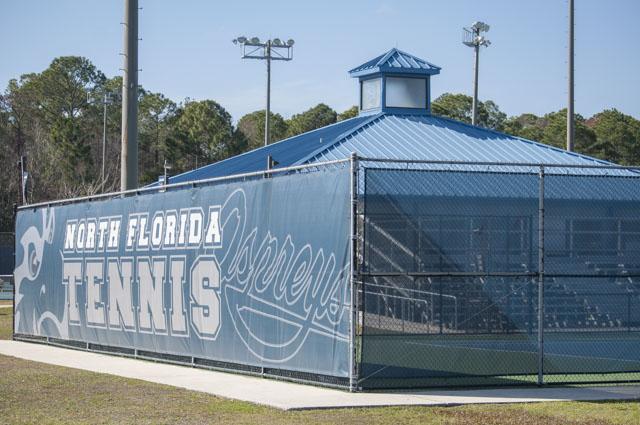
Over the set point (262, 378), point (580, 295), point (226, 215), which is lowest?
point (262, 378)

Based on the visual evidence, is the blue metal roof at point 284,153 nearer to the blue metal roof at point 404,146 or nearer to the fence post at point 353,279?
the blue metal roof at point 404,146

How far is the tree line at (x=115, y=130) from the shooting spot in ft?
241

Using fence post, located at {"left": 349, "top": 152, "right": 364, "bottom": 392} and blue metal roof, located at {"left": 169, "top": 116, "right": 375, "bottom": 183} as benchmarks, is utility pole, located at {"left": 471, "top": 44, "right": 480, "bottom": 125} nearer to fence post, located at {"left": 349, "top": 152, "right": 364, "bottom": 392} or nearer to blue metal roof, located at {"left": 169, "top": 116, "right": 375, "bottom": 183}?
blue metal roof, located at {"left": 169, "top": 116, "right": 375, "bottom": 183}

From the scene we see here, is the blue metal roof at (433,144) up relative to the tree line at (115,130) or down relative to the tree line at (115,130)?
down

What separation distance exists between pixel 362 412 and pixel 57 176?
64973mm

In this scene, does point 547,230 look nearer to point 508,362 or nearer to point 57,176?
point 508,362

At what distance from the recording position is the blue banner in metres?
14.5

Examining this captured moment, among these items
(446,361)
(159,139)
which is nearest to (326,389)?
(446,361)

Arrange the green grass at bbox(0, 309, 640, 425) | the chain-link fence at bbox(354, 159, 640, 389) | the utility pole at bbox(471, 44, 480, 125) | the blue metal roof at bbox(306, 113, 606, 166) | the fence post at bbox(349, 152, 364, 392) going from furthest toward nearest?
the utility pole at bbox(471, 44, 480, 125), the blue metal roof at bbox(306, 113, 606, 166), the chain-link fence at bbox(354, 159, 640, 389), the fence post at bbox(349, 152, 364, 392), the green grass at bbox(0, 309, 640, 425)

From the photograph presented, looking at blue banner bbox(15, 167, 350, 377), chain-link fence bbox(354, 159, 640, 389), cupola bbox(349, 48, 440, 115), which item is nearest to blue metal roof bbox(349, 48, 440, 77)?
cupola bbox(349, 48, 440, 115)

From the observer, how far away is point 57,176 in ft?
244

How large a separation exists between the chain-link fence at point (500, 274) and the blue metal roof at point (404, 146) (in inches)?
505

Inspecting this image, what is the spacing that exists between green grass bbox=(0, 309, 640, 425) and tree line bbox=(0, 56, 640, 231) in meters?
49.7

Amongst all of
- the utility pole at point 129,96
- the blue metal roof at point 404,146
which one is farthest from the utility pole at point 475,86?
the utility pole at point 129,96
